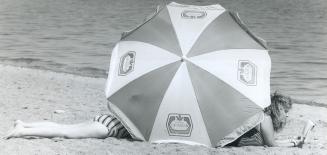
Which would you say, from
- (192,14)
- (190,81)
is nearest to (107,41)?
(192,14)

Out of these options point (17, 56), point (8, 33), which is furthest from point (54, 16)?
point (17, 56)

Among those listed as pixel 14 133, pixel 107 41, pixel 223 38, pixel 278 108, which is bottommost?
pixel 14 133

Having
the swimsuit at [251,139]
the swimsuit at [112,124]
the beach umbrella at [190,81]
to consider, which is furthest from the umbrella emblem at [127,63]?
the swimsuit at [251,139]

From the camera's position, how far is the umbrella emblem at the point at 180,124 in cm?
507

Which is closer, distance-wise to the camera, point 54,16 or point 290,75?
point 290,75

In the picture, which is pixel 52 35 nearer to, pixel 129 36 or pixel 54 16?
pixel 54 16

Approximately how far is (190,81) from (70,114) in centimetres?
260

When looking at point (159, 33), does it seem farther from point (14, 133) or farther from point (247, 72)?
point (14, 133)

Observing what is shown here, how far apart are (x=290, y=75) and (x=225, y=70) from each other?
29.9 ft

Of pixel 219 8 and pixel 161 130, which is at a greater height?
pixel 219 8

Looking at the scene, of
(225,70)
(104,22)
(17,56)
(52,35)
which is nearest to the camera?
(225,70)

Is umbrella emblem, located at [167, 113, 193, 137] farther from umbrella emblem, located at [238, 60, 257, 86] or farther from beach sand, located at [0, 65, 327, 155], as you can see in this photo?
umbrella emblem, located at [238, 60, 257, 86]

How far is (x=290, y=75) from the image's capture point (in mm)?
13844

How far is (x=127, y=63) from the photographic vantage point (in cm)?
537
